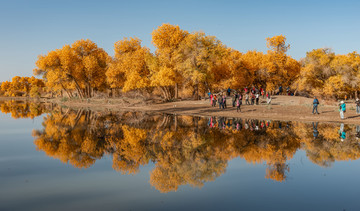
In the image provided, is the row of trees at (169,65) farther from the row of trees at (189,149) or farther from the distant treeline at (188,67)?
the row of trees at (189,149)

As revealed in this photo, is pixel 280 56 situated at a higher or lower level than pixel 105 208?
higher

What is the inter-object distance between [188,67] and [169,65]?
4796 mm

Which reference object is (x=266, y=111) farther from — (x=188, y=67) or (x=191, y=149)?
(x=191, y=149)

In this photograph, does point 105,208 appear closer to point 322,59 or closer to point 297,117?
point 297,117

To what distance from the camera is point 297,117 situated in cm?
3170

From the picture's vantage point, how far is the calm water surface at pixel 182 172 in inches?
364

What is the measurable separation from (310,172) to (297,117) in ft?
66.8

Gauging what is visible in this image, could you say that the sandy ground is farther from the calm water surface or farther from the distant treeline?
the calm water surface

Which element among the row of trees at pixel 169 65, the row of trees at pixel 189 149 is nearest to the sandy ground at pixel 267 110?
the row of trees at pixel 169 65

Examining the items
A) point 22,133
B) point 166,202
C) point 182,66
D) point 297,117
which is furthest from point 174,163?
point 182,66

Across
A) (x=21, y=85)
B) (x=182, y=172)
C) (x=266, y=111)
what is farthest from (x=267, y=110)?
(x=21, y=85)

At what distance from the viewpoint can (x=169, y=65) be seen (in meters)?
50.6

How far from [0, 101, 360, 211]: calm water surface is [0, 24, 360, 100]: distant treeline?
A: 2946 centimetres

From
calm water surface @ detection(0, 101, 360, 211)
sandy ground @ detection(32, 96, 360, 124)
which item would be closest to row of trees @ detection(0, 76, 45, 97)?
sandy ground @ detection(32, 96, 360, 124)
